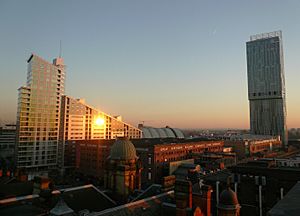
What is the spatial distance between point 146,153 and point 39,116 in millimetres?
61125

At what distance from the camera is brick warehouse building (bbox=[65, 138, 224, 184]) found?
8281cm

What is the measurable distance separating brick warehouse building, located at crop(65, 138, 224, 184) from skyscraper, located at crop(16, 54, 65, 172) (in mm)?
10044

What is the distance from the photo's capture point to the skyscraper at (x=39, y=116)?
111650 millimetres

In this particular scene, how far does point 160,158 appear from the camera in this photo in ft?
278

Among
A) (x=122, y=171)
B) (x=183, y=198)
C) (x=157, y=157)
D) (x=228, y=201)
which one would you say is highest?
(x=122, y=171)

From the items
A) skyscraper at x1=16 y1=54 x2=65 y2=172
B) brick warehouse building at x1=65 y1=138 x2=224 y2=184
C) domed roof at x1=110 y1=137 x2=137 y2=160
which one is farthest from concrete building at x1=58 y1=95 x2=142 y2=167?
domed roof at x1=110 y1=137 x2=137 y2=160

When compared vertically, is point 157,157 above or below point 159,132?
below

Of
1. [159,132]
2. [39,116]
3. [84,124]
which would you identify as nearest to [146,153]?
[84,124]

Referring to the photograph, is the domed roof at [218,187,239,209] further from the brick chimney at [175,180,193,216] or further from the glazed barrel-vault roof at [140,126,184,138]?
the glazed barrel-vault roof at [140,126,184,138]

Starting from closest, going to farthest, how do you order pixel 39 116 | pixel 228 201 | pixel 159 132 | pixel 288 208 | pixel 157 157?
pixel 288 208 < pixel 228 201 < pixel 157 157 < pixel 39 116 < pixel 159 132

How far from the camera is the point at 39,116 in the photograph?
118 metres

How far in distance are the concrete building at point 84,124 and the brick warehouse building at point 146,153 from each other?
20.5 feet

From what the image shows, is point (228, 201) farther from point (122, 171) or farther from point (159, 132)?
point (159, 132)

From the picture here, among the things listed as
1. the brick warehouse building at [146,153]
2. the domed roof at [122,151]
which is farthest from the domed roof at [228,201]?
the brick warehouse building at [146,153]
